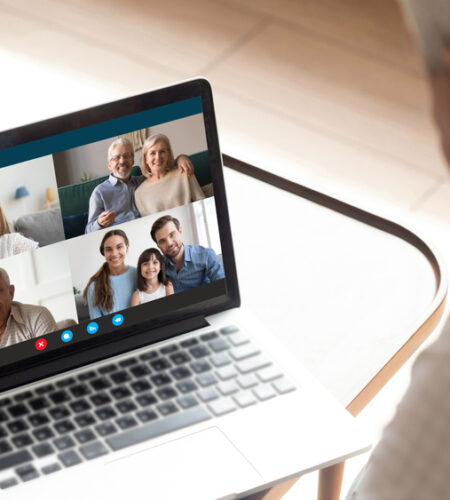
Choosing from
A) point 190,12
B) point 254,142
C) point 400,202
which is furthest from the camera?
point 190,12

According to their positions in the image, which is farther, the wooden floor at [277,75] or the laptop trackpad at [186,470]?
the wooden floor at [277,75]

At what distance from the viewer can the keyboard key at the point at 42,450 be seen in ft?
2.71

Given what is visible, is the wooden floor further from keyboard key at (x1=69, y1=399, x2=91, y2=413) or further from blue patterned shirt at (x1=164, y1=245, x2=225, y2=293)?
keyboard key at (x1=69, y1=399, x2=91, y2=413)

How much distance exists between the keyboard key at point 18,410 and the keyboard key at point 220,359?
19cm

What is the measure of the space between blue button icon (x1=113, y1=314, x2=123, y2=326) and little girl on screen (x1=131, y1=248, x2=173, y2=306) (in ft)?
0.06

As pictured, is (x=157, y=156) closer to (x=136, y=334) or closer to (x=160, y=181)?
(x=160, y=181)

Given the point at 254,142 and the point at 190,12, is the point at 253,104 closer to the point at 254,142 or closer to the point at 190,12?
the point at 254,142

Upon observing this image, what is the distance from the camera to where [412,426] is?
0.53 meters

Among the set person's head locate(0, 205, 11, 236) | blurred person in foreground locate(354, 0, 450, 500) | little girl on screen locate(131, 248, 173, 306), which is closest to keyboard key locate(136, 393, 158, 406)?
little girl on screen locate(131, 248, 173, 306)

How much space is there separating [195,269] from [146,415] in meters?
0.17

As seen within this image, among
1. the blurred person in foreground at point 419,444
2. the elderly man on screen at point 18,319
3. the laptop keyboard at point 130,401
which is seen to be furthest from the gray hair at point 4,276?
the blurred person in foreground at point 419,444

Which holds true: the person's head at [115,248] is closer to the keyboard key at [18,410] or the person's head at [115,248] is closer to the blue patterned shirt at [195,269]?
the blue patterned shirt at [195,269]

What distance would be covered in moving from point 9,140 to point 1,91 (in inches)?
58.9

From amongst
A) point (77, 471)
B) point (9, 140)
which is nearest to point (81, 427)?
point (77, 471)
